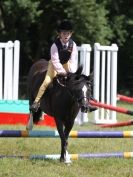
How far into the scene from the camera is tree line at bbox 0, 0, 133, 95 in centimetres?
2766

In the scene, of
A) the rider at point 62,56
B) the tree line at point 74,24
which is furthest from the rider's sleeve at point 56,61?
the tree line at point 74,24

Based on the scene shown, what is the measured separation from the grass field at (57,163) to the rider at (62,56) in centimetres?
108

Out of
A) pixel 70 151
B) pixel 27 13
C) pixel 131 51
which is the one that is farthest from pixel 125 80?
pixel 70 151

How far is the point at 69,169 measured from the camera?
7.68 m

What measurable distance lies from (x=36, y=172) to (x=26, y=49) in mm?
24465

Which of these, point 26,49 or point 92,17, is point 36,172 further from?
point 26,49

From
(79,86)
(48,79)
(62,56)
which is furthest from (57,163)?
(62,56)

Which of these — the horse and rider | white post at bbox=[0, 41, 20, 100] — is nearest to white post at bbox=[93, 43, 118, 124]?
white post at bbox=[0, 41, 20, 100]

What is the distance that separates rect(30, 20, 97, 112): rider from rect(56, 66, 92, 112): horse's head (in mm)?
154

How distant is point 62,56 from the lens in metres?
8.45

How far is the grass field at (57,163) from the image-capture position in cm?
744

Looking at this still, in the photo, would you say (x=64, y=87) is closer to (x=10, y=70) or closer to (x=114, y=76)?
(x=10, y=70)

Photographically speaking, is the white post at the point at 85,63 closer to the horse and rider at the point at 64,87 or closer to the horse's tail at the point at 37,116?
the horse's tail at the point at 37,116

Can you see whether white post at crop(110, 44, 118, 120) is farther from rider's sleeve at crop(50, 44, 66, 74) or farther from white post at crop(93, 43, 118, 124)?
rider's sleeve at crop(50, 44, 66, 74)
